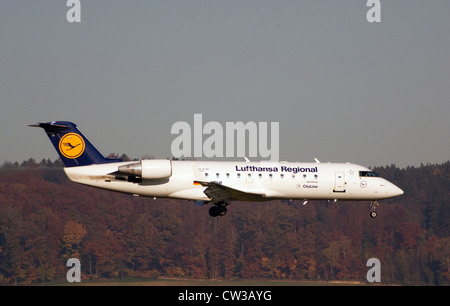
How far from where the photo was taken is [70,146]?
4325cm

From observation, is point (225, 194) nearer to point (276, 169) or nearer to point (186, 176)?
point (186, 176)

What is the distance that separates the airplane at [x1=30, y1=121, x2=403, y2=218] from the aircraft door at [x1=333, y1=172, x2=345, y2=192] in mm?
592

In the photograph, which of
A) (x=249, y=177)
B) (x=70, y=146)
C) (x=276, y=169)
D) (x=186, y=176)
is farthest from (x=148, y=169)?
(x=276, y=169)

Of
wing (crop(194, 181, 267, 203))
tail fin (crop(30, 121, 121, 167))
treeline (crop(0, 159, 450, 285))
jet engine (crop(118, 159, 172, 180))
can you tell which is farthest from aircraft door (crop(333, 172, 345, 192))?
treeline (crop(0, 159, 450, 285))

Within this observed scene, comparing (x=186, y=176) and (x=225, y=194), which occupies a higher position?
(x=186, y=176)

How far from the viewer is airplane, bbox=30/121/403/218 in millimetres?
42406

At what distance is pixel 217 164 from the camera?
143 feet

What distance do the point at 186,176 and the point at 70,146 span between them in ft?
22.1

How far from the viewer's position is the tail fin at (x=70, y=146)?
4297 centimetres

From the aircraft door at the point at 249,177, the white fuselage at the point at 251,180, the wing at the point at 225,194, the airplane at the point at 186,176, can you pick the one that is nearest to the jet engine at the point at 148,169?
the airplane at the point at 186,176
